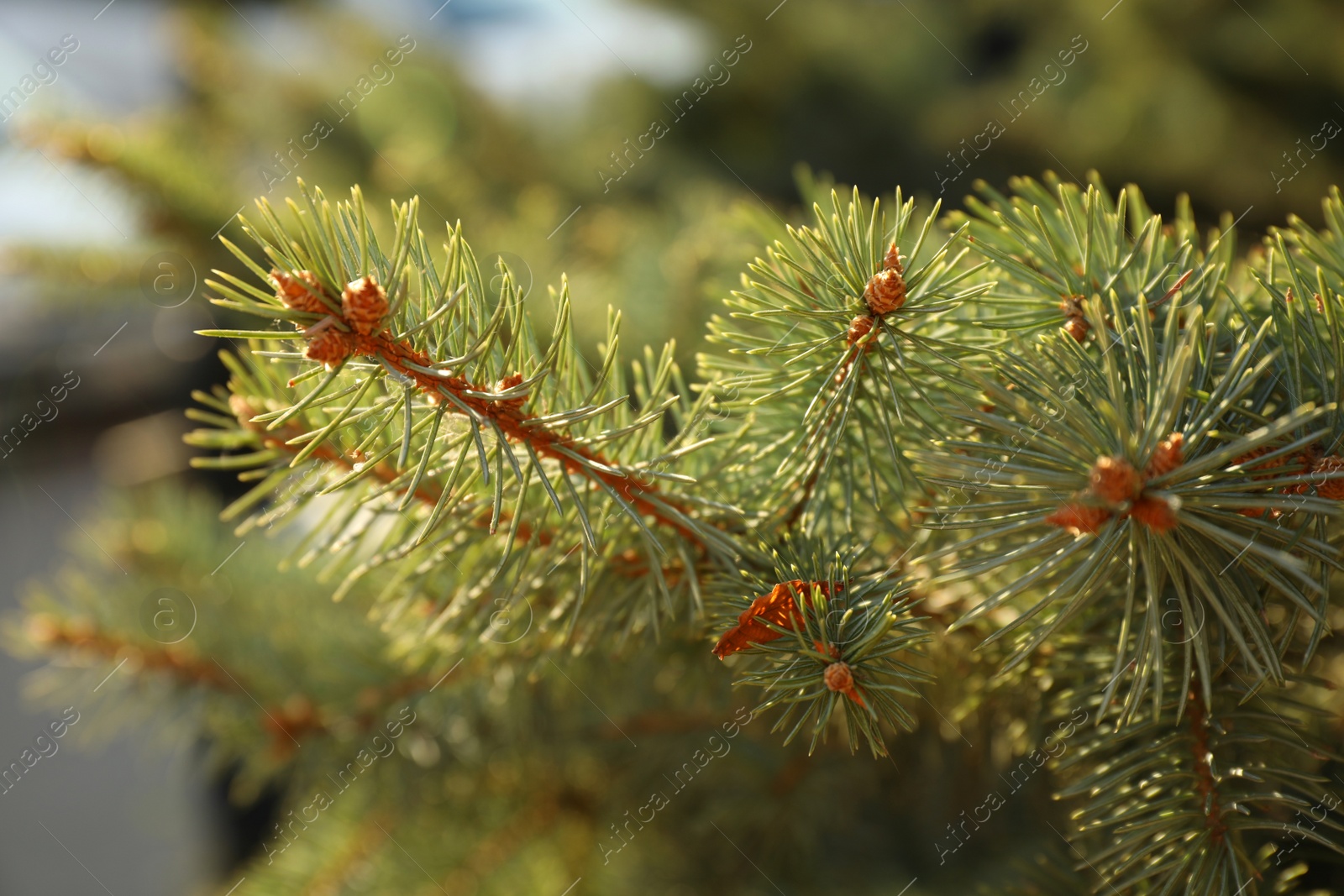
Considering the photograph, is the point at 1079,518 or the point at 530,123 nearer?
the point at 1079,518

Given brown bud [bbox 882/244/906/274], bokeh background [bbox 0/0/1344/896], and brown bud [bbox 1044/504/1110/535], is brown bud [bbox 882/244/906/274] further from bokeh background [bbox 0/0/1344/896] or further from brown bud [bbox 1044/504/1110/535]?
bokeh background [bbox 0/0/1344/896]

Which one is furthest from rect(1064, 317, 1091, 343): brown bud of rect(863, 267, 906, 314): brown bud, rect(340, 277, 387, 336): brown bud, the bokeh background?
the bokeh background

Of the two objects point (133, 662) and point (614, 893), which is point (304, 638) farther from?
point (614, 893)

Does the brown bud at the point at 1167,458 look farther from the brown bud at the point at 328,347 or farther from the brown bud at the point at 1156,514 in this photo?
the brown bud at the point at 328,347

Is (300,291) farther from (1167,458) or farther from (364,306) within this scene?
(1167,458)

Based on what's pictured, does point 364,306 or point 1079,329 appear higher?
point 1079,329

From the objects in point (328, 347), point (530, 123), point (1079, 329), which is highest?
point (530, 123)

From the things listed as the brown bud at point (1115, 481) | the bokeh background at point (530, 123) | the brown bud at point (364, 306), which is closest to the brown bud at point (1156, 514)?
the brown bud at point (1115, 481)

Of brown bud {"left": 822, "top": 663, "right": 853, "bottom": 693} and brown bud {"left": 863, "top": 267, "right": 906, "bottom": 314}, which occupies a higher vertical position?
brown bud {"left": 863, "top": 267, "right": 906, "bottom": 314}

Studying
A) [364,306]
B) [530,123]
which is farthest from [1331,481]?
[530,123]
